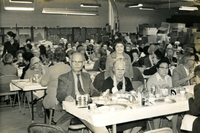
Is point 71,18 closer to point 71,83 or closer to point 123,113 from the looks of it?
point 71,83

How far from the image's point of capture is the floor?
5.35 m

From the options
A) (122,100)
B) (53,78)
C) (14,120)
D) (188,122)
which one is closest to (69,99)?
(122,100)

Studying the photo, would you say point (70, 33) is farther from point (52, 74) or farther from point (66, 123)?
point (66, 123)

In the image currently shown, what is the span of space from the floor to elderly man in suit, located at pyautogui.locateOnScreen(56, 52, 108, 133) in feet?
5.25

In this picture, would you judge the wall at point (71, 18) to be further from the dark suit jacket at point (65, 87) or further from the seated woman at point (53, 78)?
the dark suit jacket at point (65, 87)

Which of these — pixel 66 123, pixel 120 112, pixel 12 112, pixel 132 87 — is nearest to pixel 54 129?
pixel 120 112

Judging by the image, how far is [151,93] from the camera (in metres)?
4.07

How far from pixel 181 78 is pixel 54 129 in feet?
11.0

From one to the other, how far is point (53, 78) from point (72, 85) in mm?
914

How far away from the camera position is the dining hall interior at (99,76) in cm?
345

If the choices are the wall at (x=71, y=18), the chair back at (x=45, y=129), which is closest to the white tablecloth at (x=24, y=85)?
the chair back at (x=45, y=129)

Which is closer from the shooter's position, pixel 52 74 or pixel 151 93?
pixel 151 93

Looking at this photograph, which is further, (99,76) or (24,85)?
(24,85)

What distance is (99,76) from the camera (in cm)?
500
